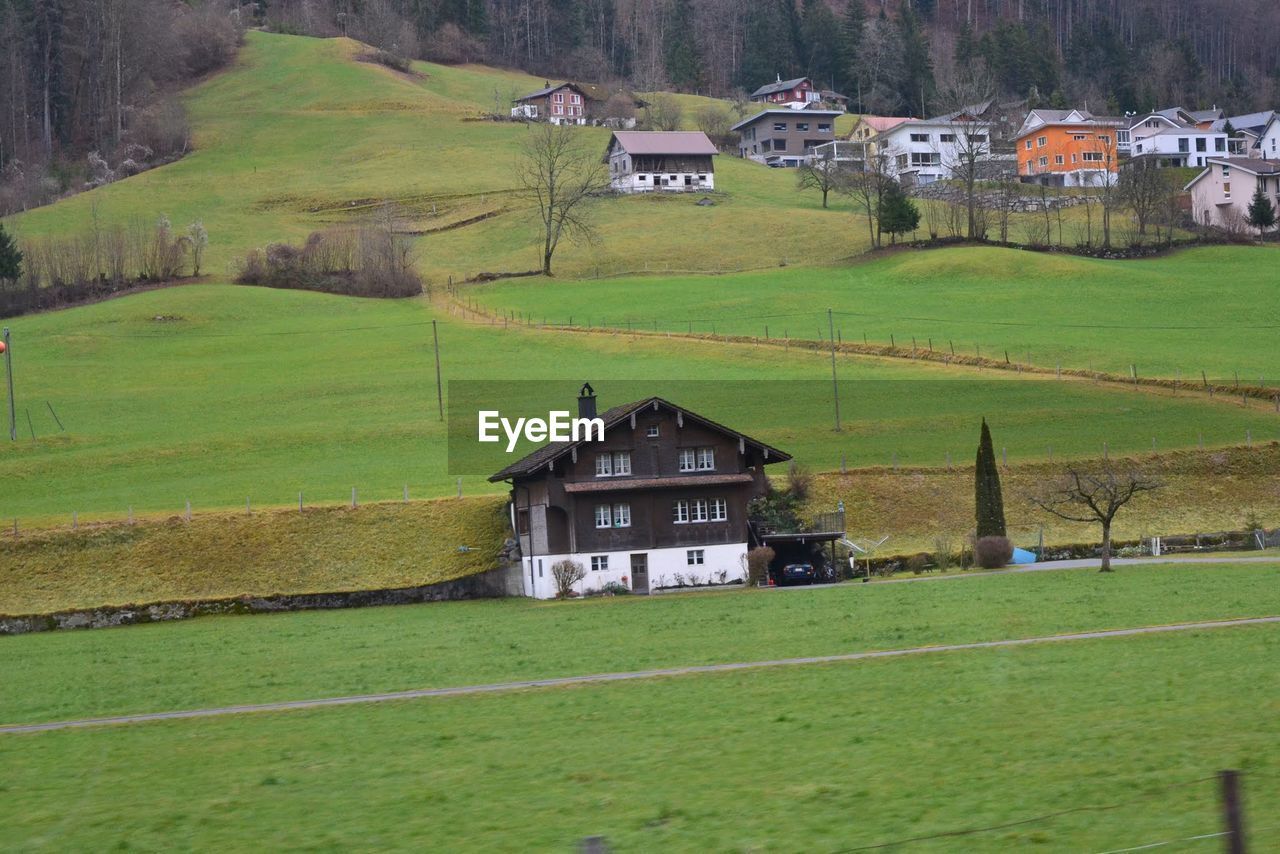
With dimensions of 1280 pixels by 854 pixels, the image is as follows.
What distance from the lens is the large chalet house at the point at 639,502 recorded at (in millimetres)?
51781

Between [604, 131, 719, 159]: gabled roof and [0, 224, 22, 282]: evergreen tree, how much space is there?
64.5 metres

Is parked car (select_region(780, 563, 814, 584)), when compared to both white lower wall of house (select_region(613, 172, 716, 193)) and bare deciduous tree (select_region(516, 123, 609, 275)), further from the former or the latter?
white lower wall of house (select_region(613, 172, 716, 193))

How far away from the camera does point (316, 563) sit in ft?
169

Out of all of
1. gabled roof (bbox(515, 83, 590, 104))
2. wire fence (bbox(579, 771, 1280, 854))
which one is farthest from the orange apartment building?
wire fence (bbox(579, 771, 1280, 854))

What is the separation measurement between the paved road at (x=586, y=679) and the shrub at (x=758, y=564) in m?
25.9

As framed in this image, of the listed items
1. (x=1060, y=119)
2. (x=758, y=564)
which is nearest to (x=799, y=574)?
(x=758, y=564)

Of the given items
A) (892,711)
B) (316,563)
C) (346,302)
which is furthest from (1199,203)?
(892,711)

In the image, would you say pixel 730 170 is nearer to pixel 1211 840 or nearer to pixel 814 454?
pixel 814 454

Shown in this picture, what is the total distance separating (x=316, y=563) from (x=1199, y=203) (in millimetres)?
111514

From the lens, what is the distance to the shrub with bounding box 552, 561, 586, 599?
1982 inches

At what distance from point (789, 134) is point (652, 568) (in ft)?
428

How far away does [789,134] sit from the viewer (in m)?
174

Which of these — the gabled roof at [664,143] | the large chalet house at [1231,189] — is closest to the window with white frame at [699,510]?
the large chalet house at [1231,189]

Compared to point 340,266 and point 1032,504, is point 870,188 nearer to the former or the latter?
point 340,266
